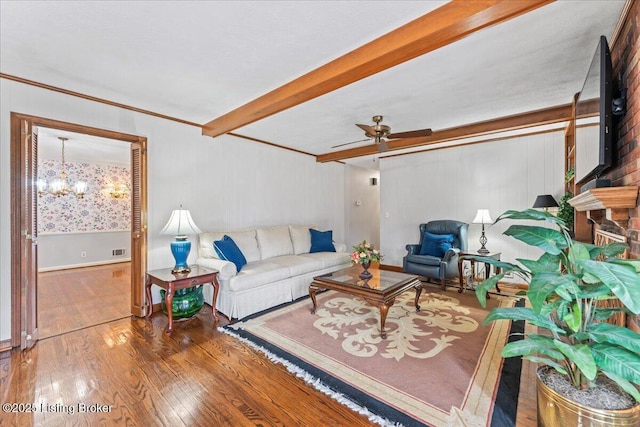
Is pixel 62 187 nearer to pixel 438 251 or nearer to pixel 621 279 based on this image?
pixel 438 251

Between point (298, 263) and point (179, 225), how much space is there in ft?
5.41

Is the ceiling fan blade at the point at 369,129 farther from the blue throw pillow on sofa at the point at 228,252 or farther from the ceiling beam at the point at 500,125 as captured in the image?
the blue throw pillow on sofa at the point at 228,252

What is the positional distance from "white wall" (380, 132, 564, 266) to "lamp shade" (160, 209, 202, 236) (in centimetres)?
401

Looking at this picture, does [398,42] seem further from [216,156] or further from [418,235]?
[418,235]

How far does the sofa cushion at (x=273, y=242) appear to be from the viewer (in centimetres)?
438

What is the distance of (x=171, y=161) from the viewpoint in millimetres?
3713

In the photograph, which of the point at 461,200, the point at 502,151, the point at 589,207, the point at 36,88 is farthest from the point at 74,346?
the point at 502,151

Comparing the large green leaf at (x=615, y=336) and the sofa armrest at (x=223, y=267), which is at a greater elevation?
the large green leaf at (x=615, y=336)

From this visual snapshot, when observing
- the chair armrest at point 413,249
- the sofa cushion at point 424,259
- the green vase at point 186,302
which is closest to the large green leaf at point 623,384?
the sofa cushion at point 424,259

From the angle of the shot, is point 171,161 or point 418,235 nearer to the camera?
point 171,161

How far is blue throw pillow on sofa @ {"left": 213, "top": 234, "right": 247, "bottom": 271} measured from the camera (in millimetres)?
3498

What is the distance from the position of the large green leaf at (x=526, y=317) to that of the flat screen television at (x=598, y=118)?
42.4 inches

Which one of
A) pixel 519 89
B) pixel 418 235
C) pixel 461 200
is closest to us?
pixel 519 89

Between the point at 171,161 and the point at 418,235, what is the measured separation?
4.46 m
